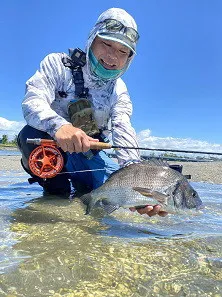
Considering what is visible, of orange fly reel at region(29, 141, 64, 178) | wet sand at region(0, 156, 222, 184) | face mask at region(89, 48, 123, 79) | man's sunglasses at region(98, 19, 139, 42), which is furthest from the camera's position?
wet sand at region(0, 156, 222, 184)

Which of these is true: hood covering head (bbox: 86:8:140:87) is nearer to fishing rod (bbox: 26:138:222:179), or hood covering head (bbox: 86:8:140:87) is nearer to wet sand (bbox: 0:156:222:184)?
fishing rod (bbox: 26:138:222:179)

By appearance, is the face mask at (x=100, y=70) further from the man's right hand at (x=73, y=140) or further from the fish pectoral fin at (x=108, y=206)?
the fish pectoral fin at (x=108, y=206)

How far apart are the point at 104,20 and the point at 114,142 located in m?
1.76

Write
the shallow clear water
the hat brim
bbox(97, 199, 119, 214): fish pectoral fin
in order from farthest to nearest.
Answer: the hat brim
bbox(97, 199, 119, 214): fish pectoral fin
the shallow clear water

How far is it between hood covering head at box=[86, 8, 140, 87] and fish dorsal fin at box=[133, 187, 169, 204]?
2134 mm

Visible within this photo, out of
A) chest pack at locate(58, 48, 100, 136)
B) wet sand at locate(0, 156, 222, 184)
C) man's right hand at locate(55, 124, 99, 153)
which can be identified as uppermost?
chest pack at locate(58, 48, 100, 136)

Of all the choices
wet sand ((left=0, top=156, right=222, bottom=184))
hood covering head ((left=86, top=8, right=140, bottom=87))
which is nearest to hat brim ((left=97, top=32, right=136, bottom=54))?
hood covering head ((left=86, top=8, right=140, bottom=87))

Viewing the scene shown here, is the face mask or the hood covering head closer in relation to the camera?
the hood covering head

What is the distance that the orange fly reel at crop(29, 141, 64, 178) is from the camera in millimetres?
4707

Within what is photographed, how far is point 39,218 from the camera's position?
13.9 ft

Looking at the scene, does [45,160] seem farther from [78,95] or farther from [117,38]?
[117,38]

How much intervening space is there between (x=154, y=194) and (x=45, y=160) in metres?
1.62

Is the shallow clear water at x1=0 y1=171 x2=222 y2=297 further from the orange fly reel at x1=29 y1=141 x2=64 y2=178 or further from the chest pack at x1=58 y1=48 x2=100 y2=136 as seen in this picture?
the chest pack at x1=58 y1=48 x2=100 y2=136

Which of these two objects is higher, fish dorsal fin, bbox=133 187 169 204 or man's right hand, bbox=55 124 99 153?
man's right hand, bbox=55 124 99 153
